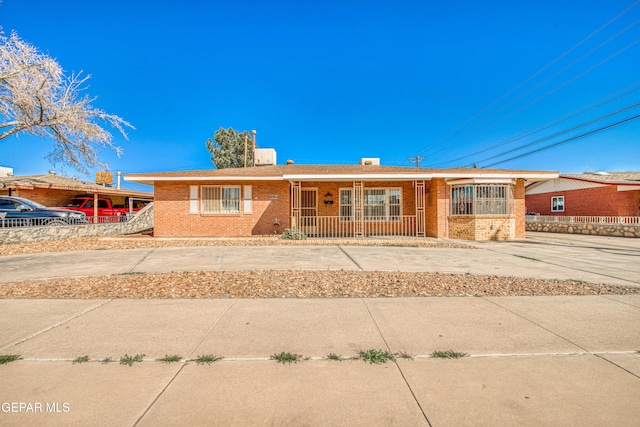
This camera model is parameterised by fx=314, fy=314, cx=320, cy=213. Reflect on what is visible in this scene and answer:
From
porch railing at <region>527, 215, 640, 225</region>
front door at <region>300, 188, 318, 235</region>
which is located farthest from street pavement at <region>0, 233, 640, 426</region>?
porch railing at <region>527, 215, 640, 225</region>

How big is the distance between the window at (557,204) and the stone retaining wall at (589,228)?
3242mm

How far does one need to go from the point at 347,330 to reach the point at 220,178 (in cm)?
1176

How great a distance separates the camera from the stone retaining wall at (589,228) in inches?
629

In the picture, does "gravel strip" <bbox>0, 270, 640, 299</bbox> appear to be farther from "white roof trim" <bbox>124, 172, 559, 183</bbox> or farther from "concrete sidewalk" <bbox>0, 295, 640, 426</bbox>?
"white roof trim" <bbox>124, 172, 559, 183</bbox>

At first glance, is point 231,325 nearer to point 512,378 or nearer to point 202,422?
point 202,422

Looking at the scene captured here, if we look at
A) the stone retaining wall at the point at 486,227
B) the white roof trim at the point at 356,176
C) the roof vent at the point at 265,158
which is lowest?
the stone retaining wall at the point at 486,227

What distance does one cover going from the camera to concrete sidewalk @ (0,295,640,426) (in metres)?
2.11

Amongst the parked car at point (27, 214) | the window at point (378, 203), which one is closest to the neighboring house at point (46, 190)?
the parked car at point (27, 214)

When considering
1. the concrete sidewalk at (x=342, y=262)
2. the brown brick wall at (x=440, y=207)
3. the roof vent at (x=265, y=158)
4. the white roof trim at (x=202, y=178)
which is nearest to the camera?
the concrete sidewalk at (x=342, y=262)

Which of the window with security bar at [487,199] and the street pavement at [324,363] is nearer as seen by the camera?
the street pavement at [324,363]

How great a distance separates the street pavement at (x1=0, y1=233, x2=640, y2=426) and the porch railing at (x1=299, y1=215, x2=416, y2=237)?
10.5 m

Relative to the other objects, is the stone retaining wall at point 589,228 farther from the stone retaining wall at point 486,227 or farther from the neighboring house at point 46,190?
the neighboring house at point 46,190

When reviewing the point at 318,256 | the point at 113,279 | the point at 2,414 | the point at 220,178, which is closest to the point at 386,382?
the point at 2,414

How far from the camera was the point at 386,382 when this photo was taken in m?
2.48
